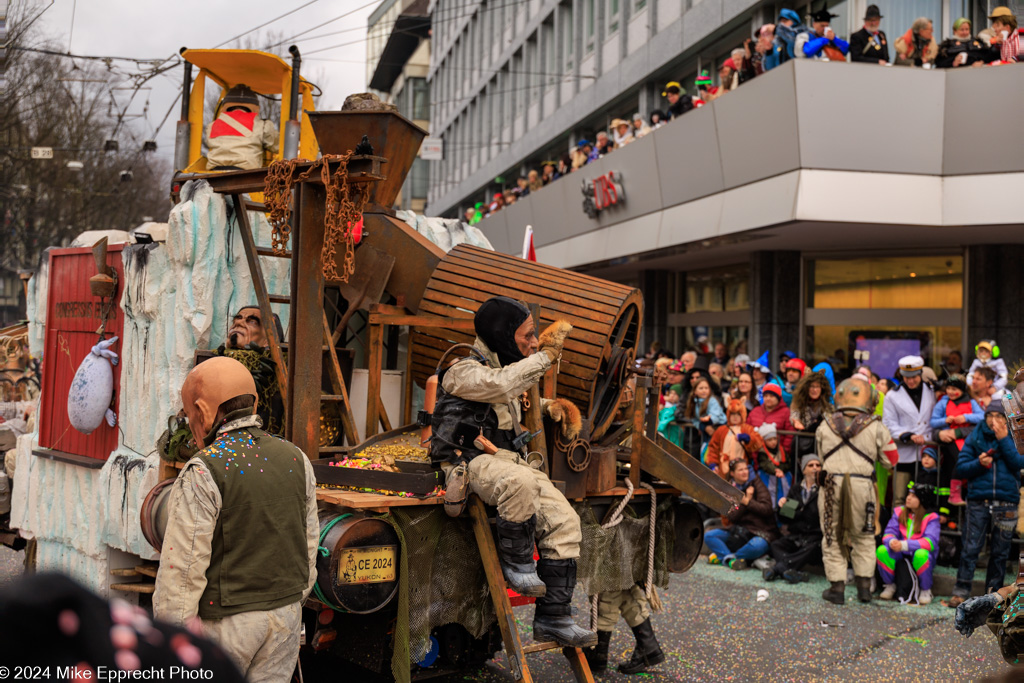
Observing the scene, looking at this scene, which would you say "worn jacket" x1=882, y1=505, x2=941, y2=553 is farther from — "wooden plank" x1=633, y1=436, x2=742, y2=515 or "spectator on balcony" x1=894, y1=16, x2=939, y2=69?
"spectator on balcony" x1=894, y1=16, x2=939, y2=69

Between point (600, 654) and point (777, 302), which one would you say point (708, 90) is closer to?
point (777, 302)

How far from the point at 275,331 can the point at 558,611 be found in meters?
2.53

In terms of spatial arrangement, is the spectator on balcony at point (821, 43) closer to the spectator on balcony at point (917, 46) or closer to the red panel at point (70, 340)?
the spectator on balcony at point (917, 46)

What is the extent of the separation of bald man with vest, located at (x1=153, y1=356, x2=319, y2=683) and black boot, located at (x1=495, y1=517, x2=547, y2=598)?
50.2 inches

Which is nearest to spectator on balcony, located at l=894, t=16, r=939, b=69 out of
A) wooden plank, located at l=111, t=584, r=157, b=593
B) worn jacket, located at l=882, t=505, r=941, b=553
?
worn jacket, located at l=882, t=505, r=941, b=553

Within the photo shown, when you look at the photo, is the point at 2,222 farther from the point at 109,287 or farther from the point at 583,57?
the point at 109,287

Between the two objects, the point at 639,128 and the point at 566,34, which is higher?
the point at 566,34

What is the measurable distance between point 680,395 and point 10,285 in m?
34.0

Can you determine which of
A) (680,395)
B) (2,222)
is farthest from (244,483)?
(2,222)

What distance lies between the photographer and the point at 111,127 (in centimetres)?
2861

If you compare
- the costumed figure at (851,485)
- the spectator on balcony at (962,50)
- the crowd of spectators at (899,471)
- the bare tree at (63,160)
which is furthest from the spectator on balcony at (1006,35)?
the bare tree at (63,160)

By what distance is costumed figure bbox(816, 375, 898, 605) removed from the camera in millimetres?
8305

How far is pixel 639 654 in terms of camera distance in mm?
6328

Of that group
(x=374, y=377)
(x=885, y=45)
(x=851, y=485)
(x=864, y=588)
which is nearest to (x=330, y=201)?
(x=374, y=377)
